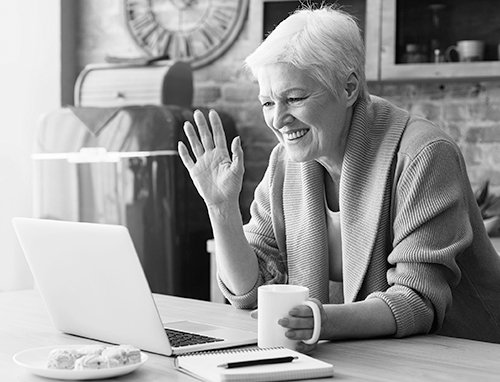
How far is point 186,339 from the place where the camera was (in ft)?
4.86

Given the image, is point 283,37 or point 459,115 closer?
point 283,37

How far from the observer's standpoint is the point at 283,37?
5.87ft

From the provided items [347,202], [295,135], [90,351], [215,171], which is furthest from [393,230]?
[90,351]

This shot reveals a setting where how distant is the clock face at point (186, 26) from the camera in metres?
4.06

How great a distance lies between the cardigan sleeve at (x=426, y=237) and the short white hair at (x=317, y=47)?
256 millimetres

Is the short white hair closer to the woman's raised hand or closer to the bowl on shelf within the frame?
the woman's raised hand

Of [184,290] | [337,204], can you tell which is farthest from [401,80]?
[337,204]

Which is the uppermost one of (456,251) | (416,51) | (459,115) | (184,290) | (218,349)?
(416,51)

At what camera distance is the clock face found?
4.06 meters

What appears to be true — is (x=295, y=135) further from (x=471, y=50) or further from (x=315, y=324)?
(x=471, y=50)

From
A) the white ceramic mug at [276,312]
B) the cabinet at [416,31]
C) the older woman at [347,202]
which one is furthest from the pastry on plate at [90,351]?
the cabinet at [416,31]

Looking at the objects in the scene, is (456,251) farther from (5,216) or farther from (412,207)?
(5,216)

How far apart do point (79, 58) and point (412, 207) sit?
126 inches

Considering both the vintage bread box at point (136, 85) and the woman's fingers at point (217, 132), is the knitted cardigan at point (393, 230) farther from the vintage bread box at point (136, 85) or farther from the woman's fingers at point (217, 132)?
the vintage bread box at point (136, 85)
